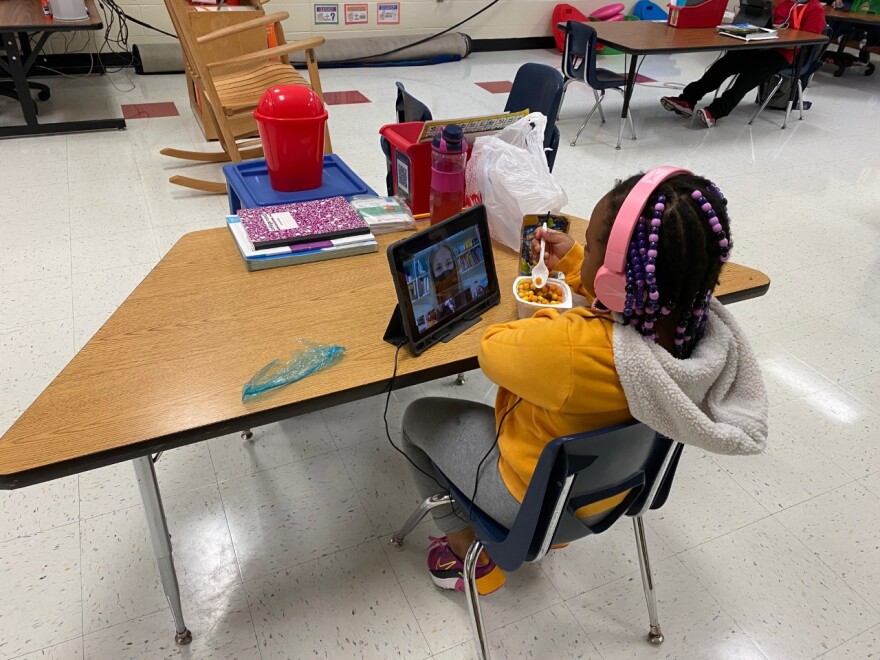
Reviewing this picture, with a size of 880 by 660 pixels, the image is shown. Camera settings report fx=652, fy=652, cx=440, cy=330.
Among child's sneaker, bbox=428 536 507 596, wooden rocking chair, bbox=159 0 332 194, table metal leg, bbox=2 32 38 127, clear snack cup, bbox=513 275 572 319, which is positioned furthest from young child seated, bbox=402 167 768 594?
table metal leg, bbox=2 32 38 127

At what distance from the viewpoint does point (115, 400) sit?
106 centimetres

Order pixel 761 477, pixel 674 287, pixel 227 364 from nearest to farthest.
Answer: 1. pixel 674 287
2. pixel 227 364
3. pixel 761 477

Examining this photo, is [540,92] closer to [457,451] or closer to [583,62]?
[457,451]

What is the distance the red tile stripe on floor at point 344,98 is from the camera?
16.3 ft

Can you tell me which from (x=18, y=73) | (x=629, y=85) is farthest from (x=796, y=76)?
(x=18, y=73)

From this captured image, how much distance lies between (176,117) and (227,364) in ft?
12.9

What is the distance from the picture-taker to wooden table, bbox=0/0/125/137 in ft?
11.6

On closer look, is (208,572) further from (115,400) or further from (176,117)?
(176,117)

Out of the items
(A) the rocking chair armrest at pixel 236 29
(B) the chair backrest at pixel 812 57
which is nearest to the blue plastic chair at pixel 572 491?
(A) the rocking chair armrest at pixel 236 29

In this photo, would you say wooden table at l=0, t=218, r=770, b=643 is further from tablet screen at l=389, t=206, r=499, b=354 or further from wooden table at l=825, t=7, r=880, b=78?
wooden table at l=825, t=7, r=880, b=78

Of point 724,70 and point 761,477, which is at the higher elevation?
point 724,70

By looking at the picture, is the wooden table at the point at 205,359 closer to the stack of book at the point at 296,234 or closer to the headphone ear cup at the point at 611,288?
the stack of book at the point at 296,234

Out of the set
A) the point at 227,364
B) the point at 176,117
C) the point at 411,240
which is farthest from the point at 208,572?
the point at 176,117

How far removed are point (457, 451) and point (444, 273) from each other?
1.21 ft
